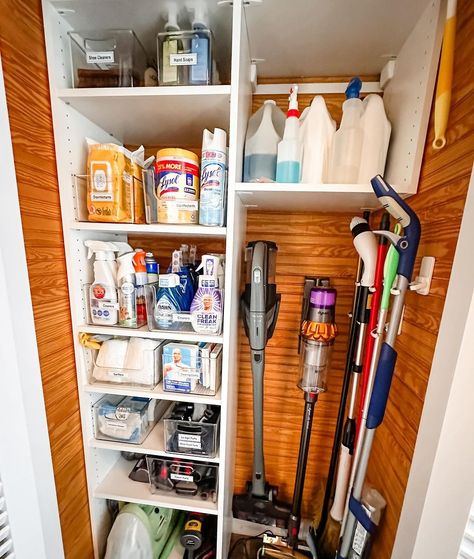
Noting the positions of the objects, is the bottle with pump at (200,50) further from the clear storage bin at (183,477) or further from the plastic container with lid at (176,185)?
the clear storage bin at (183,477)

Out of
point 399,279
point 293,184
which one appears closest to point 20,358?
point 293,184

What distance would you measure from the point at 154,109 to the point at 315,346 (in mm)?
976

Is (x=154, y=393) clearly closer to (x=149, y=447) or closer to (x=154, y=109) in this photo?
(x=149, y=447)

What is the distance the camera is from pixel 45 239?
0.72 meters

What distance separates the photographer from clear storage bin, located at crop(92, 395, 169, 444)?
2.96ft

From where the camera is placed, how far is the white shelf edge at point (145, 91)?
658 mm

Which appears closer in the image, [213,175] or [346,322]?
[213,175]

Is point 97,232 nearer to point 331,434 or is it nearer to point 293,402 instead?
point 293,402

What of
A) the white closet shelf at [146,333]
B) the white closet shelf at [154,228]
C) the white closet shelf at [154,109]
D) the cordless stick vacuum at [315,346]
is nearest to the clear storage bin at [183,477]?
the cordless stick vacuum at [315,346]

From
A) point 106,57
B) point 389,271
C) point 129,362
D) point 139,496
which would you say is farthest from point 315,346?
point 106,57

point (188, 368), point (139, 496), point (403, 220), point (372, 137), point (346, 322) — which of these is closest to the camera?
point (403, 220)

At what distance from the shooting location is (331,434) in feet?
3.85

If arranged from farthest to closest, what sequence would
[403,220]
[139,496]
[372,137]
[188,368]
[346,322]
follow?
[346,322], [139,496], [188,368], [372,137], [403,220]

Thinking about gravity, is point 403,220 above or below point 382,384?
above
